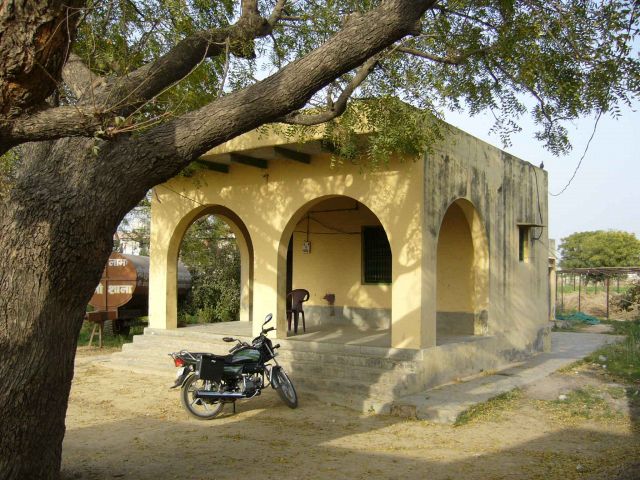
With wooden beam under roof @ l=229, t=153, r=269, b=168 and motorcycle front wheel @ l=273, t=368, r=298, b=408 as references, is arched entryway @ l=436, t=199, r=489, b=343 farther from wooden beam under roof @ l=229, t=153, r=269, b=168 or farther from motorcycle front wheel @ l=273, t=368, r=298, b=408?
motorcycle front wheel @ l=273, t=368, r=298, b=408

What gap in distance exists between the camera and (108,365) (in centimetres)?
1208

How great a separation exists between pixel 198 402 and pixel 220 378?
46cm

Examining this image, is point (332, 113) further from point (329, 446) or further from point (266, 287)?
point (266, 287)

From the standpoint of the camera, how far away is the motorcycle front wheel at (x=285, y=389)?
8.56 meters

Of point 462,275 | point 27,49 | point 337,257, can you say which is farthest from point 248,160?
point 27,49

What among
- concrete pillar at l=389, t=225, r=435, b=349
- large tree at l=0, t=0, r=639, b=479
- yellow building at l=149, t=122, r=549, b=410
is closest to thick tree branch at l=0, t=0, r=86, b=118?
large tree at l=0, t=0, r=639, b=479

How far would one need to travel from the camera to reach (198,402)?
8.34 metres

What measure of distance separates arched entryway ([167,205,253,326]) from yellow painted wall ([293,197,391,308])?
1825 mm

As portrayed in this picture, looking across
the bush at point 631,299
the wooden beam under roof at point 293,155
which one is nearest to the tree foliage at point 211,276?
the wooden beam under roof at point 293,155

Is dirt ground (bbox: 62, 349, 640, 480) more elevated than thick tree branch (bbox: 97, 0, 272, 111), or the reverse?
thick tree branch (bbox: 97, 0, 272, 111)

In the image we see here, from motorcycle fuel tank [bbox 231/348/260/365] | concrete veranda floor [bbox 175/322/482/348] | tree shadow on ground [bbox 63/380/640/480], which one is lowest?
tree shadow on ground [bbox 63/380/640/480]

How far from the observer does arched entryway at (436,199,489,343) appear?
11805 mm

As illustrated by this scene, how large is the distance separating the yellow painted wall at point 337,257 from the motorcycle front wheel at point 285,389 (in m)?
4.70

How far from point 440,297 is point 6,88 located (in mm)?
10139
